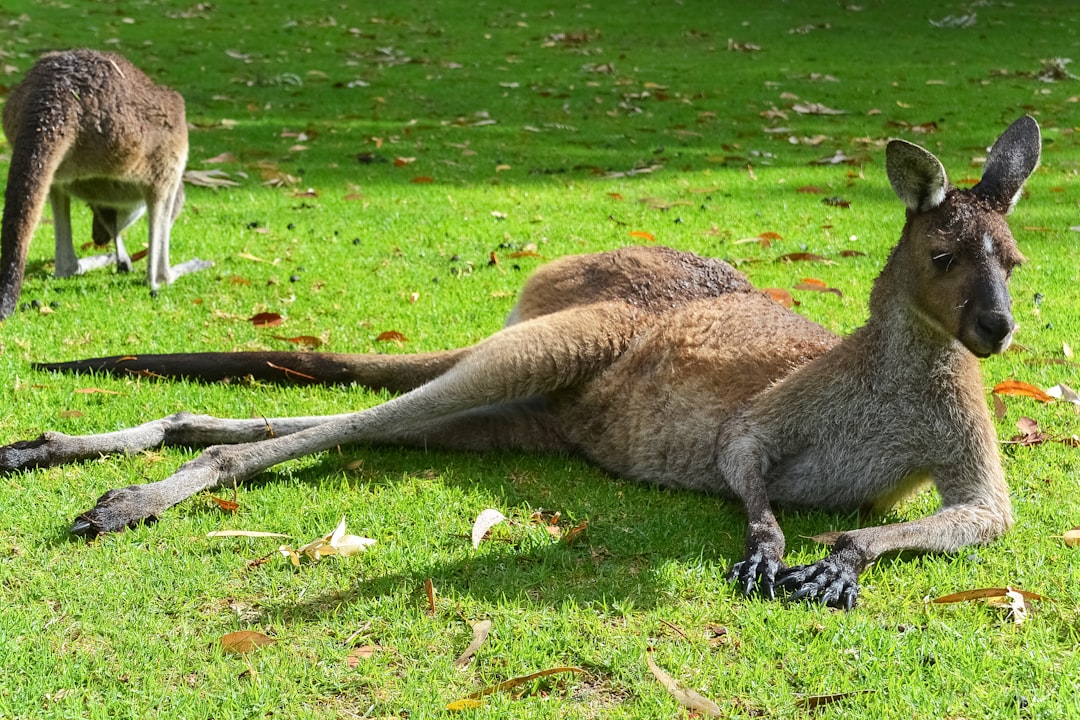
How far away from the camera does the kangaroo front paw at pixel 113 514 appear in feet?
10.2

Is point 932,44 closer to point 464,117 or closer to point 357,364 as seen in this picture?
point 464,117

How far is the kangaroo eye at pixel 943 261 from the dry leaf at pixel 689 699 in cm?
151

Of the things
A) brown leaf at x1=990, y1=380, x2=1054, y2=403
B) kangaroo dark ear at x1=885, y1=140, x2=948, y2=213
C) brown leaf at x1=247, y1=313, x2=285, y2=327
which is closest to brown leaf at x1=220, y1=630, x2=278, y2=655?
kangaroo dark ear at x1=885, y1=140, x2=948, y2=213

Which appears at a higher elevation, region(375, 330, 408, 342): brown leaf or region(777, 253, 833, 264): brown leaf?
region(777, 253, 833, 264): brown leaf

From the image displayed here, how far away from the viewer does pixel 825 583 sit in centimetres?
286

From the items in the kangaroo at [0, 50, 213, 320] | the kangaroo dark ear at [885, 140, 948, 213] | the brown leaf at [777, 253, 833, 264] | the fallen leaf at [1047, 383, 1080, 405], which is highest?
the kangaroo dark ear at [885, 140, 948, 213]

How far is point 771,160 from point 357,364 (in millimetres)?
5701

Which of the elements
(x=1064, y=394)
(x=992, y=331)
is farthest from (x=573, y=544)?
(x=1064, y=394)

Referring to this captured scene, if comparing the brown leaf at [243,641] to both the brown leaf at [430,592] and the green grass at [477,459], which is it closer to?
the green grass at [477,459]

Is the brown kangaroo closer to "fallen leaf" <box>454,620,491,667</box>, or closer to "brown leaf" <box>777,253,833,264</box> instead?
"fallen leaf" <box>454,620,491,667</box>

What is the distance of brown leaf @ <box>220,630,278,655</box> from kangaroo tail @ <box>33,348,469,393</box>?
5.81 feet

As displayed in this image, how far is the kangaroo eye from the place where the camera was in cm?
314

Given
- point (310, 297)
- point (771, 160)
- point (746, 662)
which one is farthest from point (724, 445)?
point (771, 160)

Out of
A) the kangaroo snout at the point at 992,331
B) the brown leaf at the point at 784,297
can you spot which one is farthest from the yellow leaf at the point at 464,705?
the brown leaf at the point at 784,297
